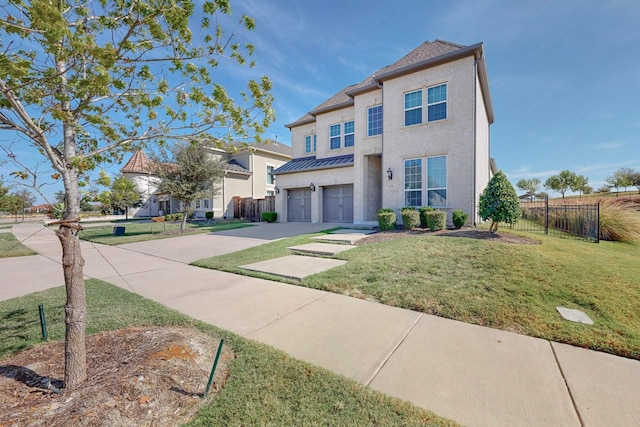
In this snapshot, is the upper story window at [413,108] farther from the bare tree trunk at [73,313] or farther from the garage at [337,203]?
the bare tree trunk at [73,313]

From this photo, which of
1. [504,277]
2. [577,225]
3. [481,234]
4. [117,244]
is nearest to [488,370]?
[504,277]

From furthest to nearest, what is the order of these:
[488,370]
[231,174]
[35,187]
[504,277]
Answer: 1. [231,174]
2. [504,277]
3. [488,370]
4. [35,187]

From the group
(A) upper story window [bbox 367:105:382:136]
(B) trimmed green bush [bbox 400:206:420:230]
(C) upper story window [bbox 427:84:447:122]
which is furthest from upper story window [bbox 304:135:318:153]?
(B) trimmed green bush [bbox 400:206:420:230]

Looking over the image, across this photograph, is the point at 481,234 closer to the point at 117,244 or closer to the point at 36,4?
the point at 36,4

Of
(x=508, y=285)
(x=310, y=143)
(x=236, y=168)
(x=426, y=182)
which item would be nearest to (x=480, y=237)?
(x=508, y=285)

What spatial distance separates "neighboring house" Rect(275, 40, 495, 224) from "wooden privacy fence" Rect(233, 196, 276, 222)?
4.59 m


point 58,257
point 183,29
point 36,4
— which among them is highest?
point 183,29

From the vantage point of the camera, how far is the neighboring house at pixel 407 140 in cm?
1109

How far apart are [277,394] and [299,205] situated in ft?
53.7

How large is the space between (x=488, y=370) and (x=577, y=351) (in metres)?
1.26

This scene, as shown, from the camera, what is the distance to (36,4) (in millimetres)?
1684

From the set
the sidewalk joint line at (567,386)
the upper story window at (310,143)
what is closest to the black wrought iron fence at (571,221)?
the sidewalk joint line at (567,386)

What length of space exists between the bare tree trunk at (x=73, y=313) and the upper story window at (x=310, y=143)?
1749cm

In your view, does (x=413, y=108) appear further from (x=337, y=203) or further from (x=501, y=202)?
(x=337, y=203)
